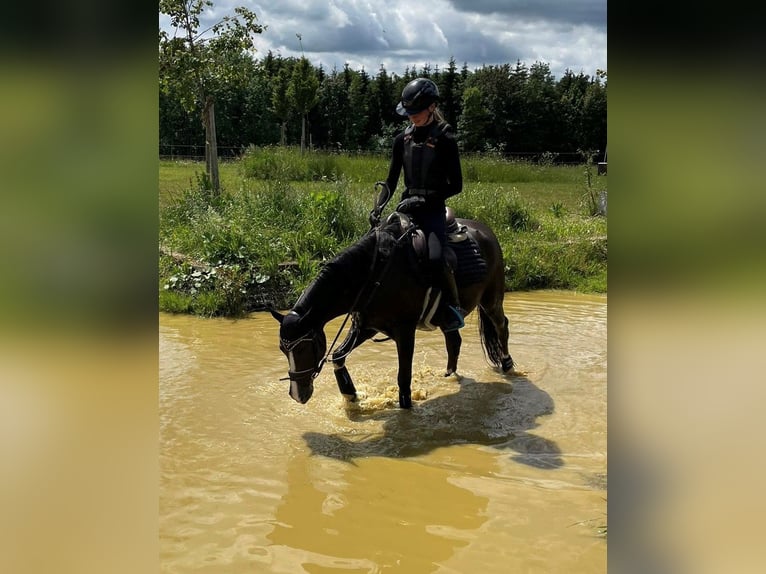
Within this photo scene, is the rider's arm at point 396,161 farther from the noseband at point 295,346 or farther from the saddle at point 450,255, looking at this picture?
the noseband at point 295,346

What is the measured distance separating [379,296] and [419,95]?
5.51 ft

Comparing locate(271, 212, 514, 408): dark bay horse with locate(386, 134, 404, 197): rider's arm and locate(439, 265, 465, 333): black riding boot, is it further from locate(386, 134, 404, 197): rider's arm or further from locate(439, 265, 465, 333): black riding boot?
locate(386, 134, 404, 197): rider's arm

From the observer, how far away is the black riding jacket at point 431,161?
529 cm

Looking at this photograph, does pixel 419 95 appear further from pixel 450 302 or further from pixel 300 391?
pixel 300 391

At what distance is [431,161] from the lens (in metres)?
5.32

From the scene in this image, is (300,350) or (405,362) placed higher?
(300,350)

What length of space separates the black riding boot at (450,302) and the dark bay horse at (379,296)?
8 centimetres

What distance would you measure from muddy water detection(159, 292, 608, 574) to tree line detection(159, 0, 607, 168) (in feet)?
77.4

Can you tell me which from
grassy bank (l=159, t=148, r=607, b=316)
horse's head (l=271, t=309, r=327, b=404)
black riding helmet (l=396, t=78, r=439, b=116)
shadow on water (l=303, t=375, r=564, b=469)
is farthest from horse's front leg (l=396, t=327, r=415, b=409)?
grassy bank (l=159, t=148, r=607, b=316)

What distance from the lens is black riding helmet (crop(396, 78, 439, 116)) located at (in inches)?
199

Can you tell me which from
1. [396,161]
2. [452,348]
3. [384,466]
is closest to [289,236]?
[452,348]
